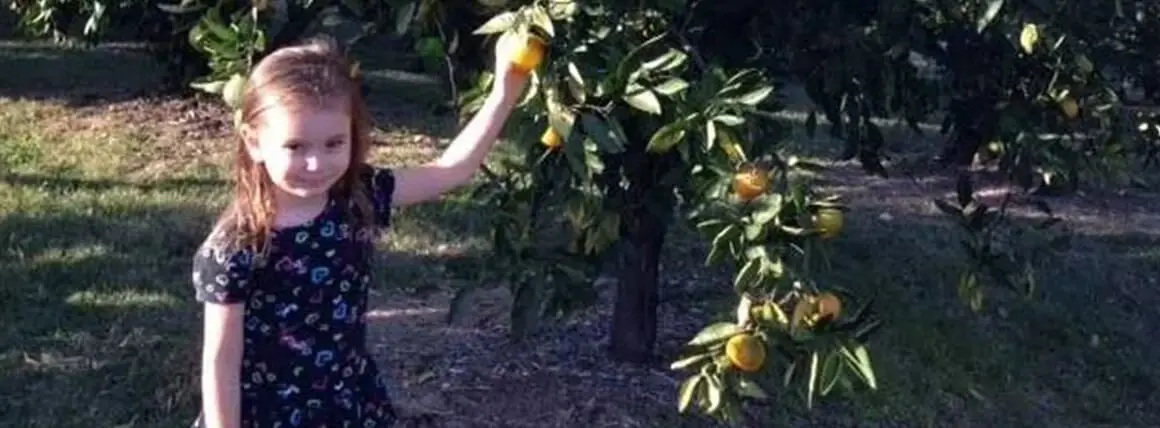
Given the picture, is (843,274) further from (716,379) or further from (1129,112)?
(716,379)

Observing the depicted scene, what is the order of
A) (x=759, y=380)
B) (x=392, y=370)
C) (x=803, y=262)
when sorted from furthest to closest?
1. (x=392, y=370)
2. (x=759, y=380)
3. (x=803, y=262)

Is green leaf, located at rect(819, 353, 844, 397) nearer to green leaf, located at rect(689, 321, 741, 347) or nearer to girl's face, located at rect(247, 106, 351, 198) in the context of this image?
green leaf, located at rect(689, 321, 741, 347)

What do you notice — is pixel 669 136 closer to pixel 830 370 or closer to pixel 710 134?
pixel 710 134

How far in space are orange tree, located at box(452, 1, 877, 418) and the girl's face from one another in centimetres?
36

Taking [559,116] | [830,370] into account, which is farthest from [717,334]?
[559,116]

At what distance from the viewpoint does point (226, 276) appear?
2904 millimetres

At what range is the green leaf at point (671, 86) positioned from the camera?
3.22 meters

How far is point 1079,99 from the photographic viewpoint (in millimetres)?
4102

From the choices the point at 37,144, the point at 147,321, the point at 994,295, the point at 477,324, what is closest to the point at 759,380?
the point at 477,324

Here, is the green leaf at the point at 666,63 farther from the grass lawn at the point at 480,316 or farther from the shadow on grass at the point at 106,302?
the shadow on grass at the point at 106,302

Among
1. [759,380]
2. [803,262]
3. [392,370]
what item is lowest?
[392,370]

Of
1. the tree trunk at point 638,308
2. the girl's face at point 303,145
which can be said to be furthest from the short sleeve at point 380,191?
the tree trunk at point 638,308

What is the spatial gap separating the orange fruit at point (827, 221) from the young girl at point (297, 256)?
1.76ft

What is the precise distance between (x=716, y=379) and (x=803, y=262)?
0.80 ft
